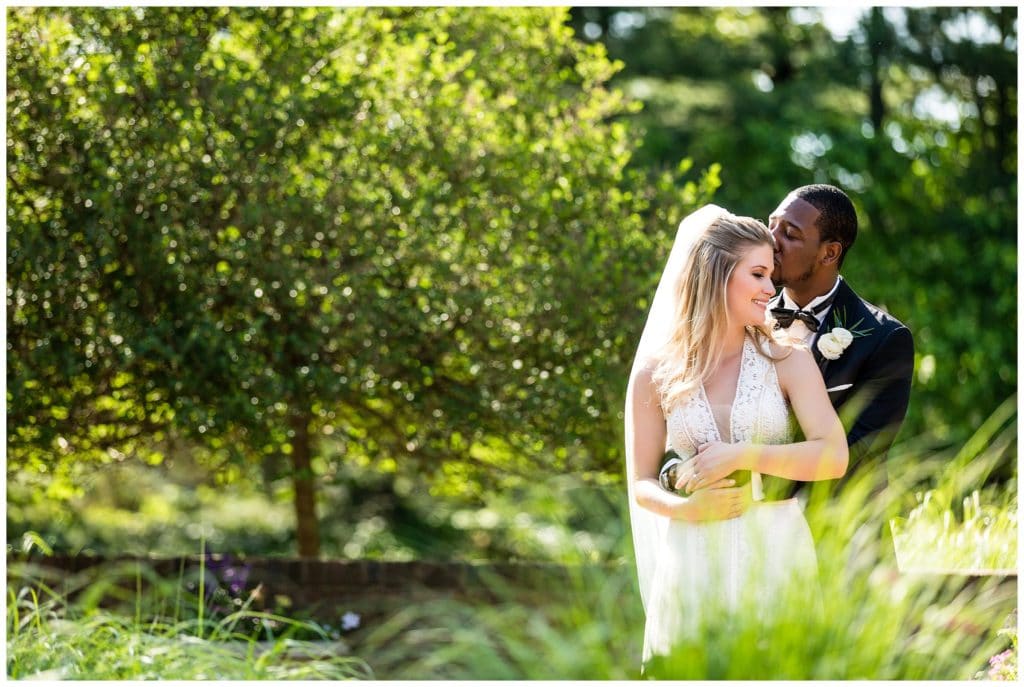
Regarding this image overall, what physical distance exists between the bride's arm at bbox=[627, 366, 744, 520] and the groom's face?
836 millimetres

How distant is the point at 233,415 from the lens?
6.34 metres

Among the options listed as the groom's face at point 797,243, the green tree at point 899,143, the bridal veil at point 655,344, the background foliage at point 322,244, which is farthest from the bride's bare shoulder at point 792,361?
the green tree at point 899,143

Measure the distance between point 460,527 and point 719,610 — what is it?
10898 millimetres

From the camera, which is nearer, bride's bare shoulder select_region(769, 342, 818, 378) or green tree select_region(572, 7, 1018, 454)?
bride's bare shoulder select_region(769, 342, 818, 378)

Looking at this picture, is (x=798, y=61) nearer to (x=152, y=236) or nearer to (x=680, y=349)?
(x=152, y=236)

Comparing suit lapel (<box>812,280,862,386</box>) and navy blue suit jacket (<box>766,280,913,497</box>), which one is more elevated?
suit lapel (<box>812,280,862,386</box>)

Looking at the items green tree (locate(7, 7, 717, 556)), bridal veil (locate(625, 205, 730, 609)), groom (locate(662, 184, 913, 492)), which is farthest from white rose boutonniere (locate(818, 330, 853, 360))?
green tree (locate(7, 7, 717, 556))

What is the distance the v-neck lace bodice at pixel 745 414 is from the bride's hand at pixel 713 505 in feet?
0.58

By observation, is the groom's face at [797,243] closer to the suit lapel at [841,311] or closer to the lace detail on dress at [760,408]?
the suit lapel at [841,311]

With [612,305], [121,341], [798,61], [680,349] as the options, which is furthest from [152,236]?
[798,61]

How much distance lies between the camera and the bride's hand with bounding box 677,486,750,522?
3424 mm

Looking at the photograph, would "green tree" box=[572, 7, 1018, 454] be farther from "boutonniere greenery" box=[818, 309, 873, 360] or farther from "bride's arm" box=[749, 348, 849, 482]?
"bride's arm" box=[749, 348, 849, 482]

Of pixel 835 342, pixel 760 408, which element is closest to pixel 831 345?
pixel 835 342

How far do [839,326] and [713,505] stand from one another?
1024 mm
